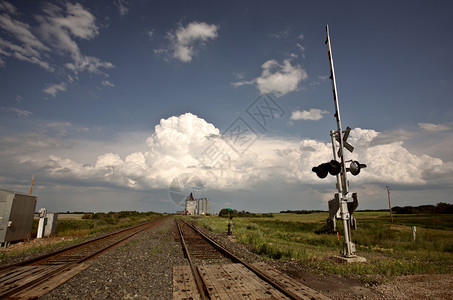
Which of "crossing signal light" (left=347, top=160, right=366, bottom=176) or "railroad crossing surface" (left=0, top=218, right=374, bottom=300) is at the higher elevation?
"crossing signal light" (left=347, top=160, right=366, bottom=176)

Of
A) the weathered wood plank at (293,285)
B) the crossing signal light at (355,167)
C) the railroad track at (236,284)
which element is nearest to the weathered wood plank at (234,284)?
the railroad track at (236,284)

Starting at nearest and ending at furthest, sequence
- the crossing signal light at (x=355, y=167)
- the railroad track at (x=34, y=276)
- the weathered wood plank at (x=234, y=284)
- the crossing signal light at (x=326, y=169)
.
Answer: the weathered wood plank at (x=234, y=284)
the railroad track at (x=34, y=276)
the crossing signal light at (x=326, y=169)
the crossing signal light at (x=355, y=167)

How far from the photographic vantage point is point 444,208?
275ft

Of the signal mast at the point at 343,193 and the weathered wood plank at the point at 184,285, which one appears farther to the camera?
the signal mast at the point at 343,193

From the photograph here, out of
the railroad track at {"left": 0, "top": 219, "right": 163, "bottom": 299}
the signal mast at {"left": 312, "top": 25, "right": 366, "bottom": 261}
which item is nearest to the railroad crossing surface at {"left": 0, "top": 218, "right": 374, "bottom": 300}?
the railroad track at {"left": 0, "top": 219, "right": 163, "bottom": 299}

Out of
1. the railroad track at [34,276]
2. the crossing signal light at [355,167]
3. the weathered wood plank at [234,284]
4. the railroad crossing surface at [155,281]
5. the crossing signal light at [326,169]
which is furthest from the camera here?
the crossing signal light at [355,167]

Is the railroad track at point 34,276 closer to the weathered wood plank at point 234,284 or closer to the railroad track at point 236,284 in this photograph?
the railroad track at point 236,284

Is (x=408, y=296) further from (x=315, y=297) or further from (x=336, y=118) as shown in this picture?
(x=336, y=118)

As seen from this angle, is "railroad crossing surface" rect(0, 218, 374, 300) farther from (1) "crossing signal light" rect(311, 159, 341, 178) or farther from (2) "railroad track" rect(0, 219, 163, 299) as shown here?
(1) "crossing signal light" rect(311, 159, 341, 178)

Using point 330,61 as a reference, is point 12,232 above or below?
below

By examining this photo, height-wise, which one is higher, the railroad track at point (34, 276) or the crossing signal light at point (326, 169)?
the crossing signal light at point (326, 169)

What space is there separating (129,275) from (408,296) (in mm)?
7474

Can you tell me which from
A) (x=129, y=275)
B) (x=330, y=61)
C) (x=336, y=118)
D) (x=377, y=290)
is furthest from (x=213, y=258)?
(x=330, y=61)

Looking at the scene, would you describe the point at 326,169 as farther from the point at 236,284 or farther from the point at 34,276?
the point at 34,276
